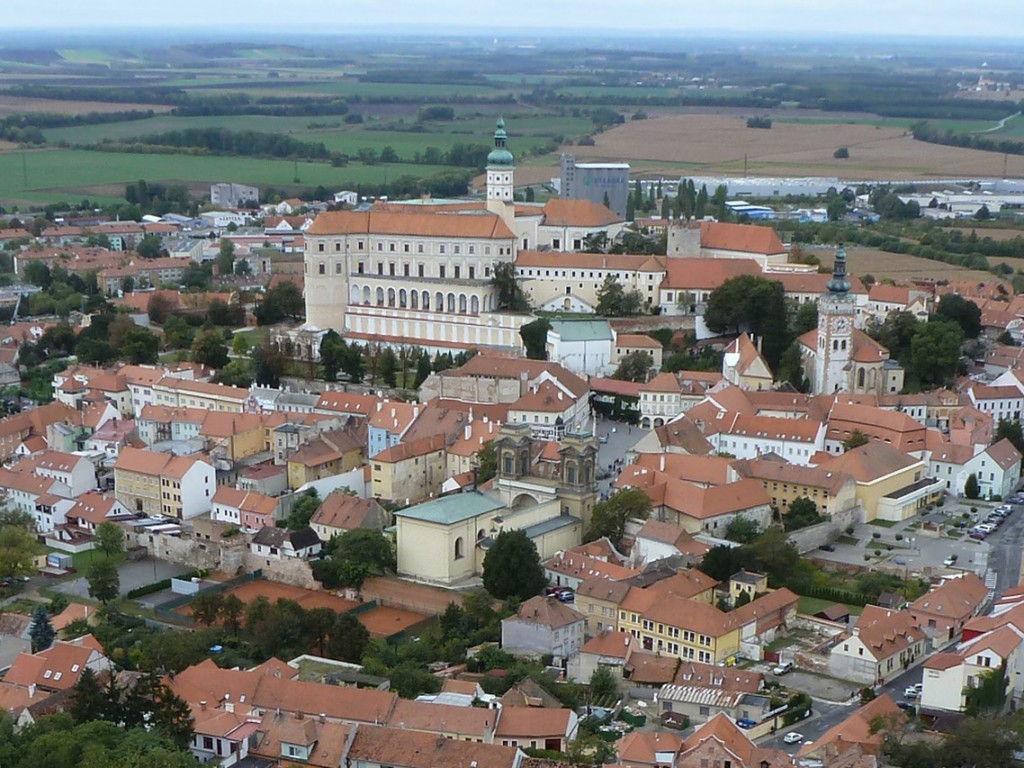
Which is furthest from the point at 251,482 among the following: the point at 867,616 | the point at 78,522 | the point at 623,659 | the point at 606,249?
the point at 606,249

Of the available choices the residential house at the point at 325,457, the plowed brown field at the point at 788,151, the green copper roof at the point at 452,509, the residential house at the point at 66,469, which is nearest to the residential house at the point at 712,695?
the green copper roof at the point at 452,509

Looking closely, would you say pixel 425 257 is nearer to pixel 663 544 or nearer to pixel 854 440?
pixel 854 440

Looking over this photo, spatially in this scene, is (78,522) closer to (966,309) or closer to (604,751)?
(604,751)

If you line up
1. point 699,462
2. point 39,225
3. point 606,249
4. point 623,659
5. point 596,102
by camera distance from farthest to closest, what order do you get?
1. point 596,102
2. point 39,225
3. point 606,249
4. point 699,462
5. point 623,659

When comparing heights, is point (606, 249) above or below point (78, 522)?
above

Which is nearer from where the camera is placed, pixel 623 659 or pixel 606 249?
pixel 623 659

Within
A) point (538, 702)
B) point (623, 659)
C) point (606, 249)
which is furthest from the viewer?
point (606, 249)

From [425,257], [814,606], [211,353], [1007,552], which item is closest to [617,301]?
[425,257]
